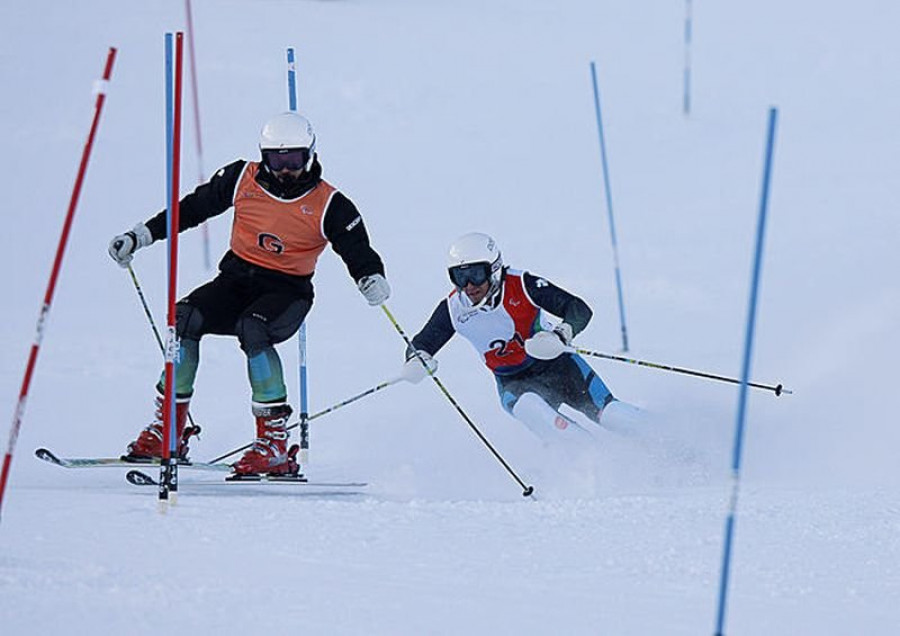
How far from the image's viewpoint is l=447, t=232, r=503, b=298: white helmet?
23.1ft

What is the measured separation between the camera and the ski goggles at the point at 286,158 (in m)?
6.35

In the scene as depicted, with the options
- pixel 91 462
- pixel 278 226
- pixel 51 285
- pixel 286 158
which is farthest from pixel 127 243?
pixel 51 285

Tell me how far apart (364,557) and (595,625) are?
0.95m

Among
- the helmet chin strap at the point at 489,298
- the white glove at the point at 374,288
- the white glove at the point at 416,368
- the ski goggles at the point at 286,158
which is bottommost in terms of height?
the white glove at the point at 416,368

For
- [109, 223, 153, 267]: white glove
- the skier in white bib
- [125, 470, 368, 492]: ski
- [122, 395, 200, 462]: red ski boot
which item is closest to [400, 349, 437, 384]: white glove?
the skier in white bib

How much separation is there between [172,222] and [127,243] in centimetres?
129

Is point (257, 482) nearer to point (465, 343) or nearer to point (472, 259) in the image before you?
point (472, 259)

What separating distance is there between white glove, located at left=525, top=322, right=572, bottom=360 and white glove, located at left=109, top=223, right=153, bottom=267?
1.95 meters

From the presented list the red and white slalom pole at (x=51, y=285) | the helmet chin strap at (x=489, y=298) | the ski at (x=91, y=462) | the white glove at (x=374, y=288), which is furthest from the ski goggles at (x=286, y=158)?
the red and white slalom pole at (x=51, y=285)

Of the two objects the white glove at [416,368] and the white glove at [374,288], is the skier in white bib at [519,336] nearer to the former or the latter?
the white glove at [416,368]

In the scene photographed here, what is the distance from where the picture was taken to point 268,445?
6461 mm

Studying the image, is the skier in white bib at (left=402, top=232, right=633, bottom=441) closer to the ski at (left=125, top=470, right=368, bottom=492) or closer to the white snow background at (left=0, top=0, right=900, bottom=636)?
the white snow background at (left=0, top=0, right=900, bottom=636)

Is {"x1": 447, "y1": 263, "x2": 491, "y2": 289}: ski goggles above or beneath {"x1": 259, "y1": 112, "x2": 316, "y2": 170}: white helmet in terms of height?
beneath

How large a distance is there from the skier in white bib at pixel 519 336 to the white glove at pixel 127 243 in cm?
140
